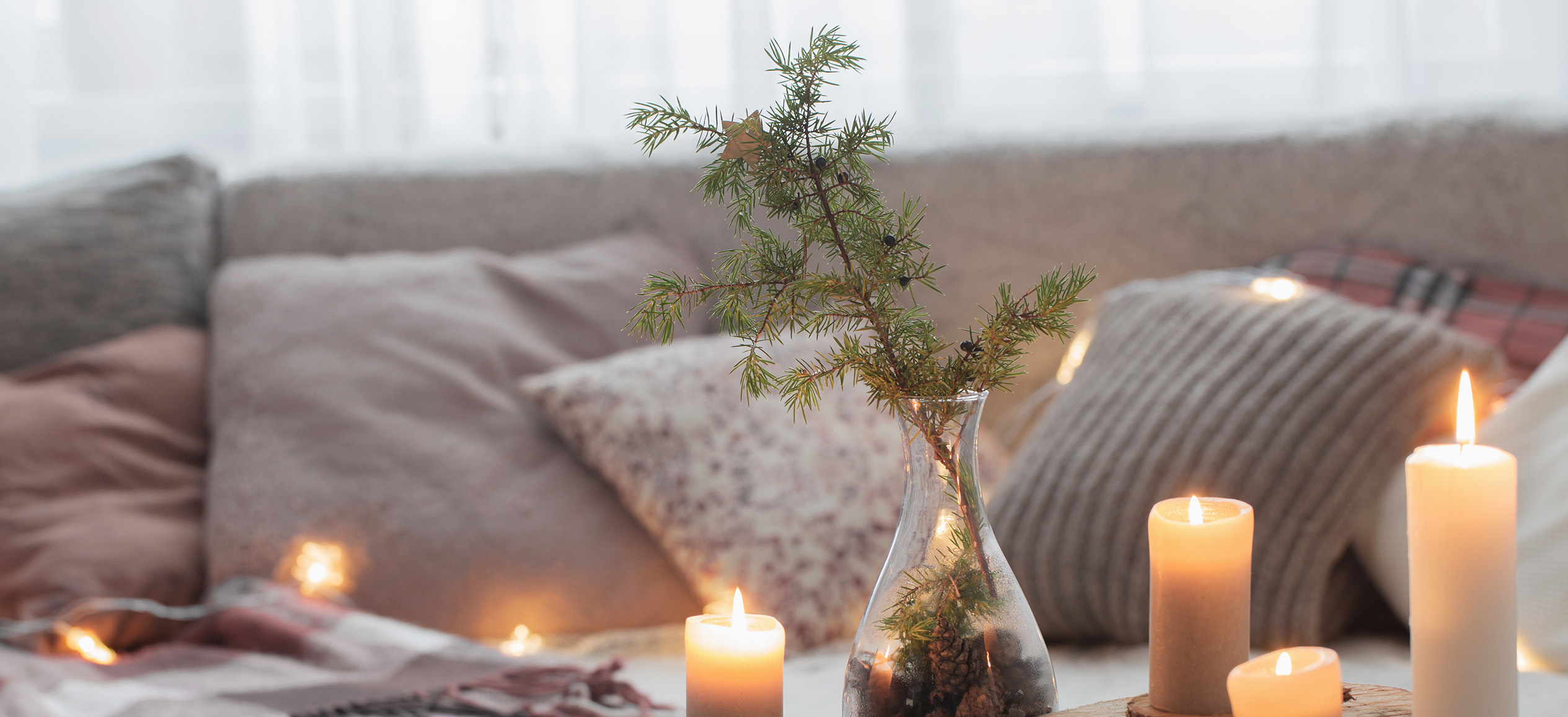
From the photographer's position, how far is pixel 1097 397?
109 centimetres

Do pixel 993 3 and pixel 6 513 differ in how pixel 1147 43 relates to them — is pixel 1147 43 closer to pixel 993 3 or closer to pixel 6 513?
pixel 993 3

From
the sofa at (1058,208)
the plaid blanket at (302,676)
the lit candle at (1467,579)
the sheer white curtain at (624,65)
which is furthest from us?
the sheer white curtain at (624,65)

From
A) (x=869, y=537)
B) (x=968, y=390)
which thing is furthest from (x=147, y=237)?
(x=968, y=390)

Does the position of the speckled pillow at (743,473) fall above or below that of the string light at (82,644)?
above

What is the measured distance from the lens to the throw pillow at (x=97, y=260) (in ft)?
4.38

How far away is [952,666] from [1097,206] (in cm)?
105

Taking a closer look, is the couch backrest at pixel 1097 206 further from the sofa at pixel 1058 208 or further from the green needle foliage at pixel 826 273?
the green needle foliage at pixel 826 273

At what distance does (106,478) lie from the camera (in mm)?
1225

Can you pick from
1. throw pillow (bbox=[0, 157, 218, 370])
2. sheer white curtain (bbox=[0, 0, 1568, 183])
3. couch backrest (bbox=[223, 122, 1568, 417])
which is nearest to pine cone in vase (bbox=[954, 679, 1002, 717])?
couch backrest (bbox=[223, 122, 1568, 417])

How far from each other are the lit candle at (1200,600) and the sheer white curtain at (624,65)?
1.37m

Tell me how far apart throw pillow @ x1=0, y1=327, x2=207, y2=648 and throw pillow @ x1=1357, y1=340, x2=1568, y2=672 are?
1.15 meters

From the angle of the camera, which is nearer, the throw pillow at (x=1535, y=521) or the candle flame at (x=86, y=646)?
the throw pillow at (x=1535, y=521)

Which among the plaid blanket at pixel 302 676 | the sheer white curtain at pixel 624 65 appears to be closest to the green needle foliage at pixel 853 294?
the plaid blanket at pixel 302 676

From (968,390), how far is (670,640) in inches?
27.1
